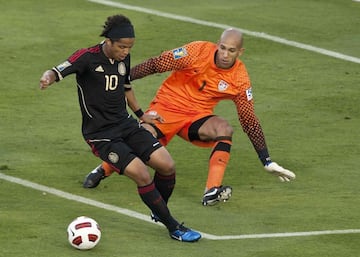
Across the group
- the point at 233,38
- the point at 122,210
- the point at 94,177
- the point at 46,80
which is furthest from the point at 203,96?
the point at 46,80

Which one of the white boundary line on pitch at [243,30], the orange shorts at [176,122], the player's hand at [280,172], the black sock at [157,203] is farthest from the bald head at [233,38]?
the white boundary line on pitch at [243,30]

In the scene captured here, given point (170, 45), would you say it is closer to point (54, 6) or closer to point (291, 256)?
point (54, 6)

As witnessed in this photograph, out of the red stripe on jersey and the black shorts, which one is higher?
the red stripe on jersey

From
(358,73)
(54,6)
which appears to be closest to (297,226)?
(358,73)

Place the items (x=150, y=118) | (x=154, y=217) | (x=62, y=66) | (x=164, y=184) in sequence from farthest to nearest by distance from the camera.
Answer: (x=150, y=118), (x=164, y=184), (x=154, y=217), (x=62, y=66)

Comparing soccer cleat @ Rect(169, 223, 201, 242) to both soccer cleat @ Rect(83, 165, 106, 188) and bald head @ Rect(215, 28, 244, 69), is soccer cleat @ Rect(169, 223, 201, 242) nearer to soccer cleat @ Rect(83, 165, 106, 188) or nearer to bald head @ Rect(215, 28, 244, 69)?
soccer cleat @ Rect(83, 165, 106, 188)

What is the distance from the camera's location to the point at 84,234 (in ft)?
41.3

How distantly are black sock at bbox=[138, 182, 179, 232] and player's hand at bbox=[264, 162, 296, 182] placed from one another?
1.98m

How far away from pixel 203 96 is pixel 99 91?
217 centimetres

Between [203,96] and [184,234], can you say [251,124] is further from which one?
[184,234]

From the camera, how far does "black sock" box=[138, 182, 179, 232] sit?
13.1 meters

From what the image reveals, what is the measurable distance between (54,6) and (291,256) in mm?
12069

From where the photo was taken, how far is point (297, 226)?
13.8 meters

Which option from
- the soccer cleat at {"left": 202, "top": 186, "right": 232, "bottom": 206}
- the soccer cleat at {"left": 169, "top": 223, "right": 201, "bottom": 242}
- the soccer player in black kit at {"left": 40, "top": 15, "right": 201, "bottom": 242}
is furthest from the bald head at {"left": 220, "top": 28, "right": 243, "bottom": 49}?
the soccer cleat at {"left": 169, "top": 223, "right": 201, "bottom": 242}
